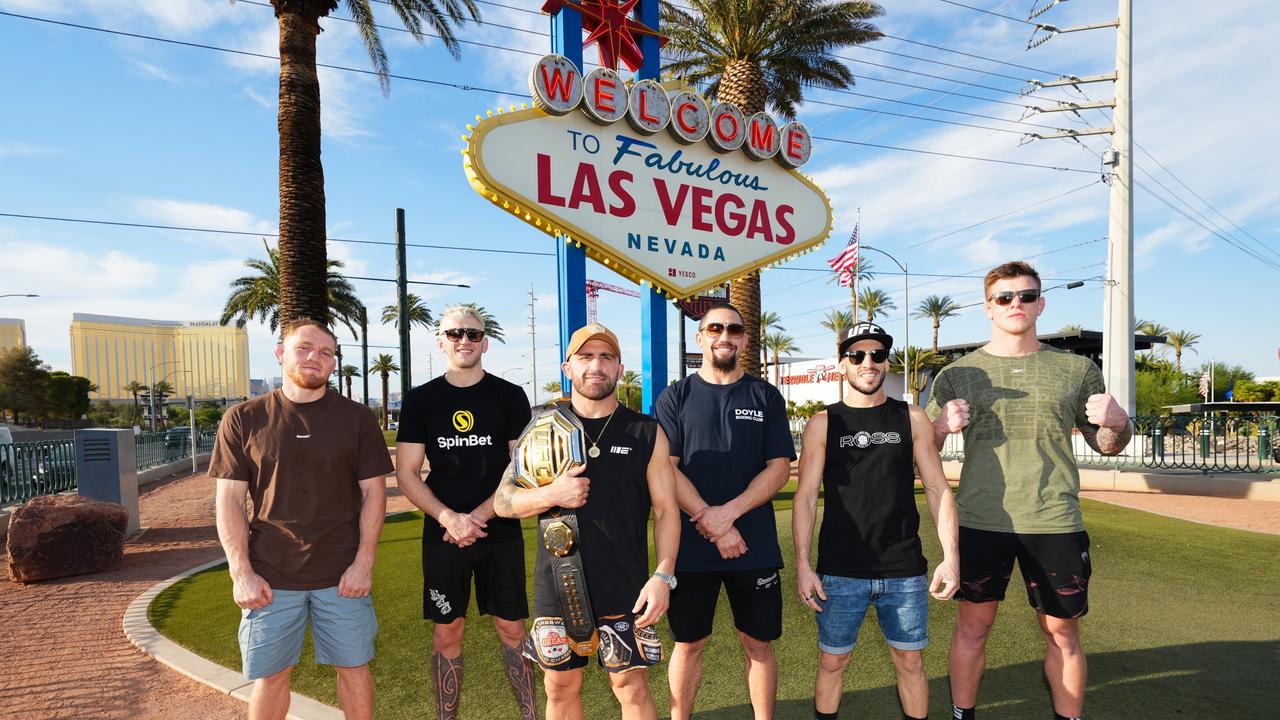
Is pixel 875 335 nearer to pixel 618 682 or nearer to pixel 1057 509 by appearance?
pixel 1057 509

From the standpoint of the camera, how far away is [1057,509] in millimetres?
3381

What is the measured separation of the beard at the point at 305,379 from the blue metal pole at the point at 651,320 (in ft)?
14.3

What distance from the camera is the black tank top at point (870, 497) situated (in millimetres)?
3256

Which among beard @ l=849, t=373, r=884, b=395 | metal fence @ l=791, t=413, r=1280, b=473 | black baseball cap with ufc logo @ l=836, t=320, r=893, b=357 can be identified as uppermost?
black baseball cap with ufc logo @ l=836, t=320, r=893, b=357

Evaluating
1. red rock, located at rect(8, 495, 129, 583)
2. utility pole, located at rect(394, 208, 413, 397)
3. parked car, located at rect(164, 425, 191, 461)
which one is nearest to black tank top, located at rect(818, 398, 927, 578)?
red rock, located at rect(8, 495, 129, 583)

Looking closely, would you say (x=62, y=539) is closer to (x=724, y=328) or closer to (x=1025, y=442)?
(x=724, y=328)

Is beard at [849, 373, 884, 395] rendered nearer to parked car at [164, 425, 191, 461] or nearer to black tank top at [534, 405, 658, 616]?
black tank top at [534, 405, 658, 616]

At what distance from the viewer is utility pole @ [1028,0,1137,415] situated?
22984 mm

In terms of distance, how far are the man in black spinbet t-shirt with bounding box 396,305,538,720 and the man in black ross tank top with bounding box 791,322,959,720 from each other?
1643 mm

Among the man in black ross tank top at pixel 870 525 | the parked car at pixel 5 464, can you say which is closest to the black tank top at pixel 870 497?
the man in black ross tank top at pixel 870 525

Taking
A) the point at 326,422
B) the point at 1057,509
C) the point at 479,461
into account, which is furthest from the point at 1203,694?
the point at 326,422

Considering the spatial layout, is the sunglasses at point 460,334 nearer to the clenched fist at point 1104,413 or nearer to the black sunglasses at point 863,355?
the black sunglasses at point 863,355

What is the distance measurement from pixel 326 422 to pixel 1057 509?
3.83 m

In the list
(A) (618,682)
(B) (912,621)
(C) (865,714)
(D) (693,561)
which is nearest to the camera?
(A) (618,682)
